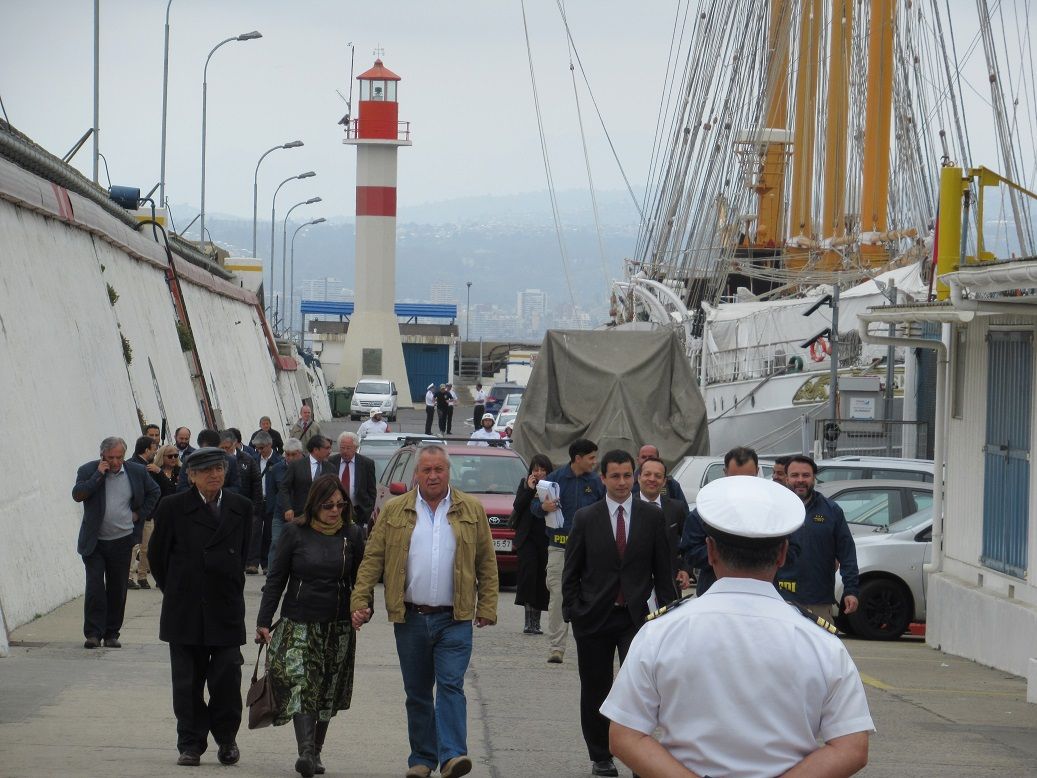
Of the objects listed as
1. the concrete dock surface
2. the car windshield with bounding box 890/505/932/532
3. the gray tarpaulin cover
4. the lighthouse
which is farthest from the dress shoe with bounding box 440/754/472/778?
the lighthouse

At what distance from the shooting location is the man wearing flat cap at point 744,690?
11.1 ft

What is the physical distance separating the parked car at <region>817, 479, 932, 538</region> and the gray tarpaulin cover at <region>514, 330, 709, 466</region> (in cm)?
586

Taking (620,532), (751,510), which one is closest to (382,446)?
(620,532)

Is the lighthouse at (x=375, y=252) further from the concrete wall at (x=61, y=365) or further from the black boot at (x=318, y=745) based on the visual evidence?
the black boot at (x=318, y=745)

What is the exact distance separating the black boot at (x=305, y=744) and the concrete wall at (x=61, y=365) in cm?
477

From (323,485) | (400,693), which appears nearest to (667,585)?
(323,485)

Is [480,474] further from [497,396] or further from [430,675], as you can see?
[497,396]

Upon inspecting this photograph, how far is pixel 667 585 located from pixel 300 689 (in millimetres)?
1989

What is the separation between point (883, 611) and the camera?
15.4 metres

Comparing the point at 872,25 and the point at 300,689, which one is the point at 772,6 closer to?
the point at 872,25

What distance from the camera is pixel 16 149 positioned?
18766mm

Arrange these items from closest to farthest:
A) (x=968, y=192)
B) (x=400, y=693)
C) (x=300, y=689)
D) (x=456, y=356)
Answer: (x=300, y=689) < (x=400, y=693) < (x=968, y=192) < (x=456, y=356)

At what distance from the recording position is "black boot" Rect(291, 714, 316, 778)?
775 cm

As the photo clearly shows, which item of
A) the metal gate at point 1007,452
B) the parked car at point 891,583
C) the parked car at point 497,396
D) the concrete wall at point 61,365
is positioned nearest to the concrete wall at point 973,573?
the metal gate at point 1007,452
